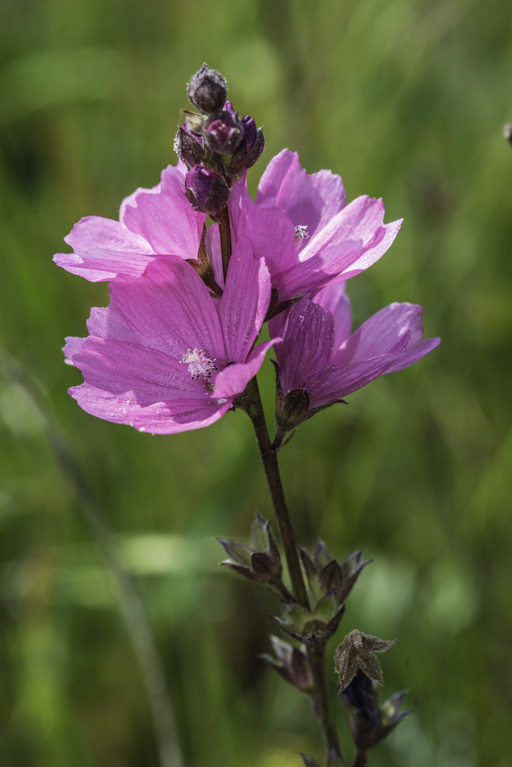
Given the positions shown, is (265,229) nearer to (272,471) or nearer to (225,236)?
(225,236)

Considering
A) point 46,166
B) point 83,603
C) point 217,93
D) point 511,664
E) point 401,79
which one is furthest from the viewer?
point 46,166

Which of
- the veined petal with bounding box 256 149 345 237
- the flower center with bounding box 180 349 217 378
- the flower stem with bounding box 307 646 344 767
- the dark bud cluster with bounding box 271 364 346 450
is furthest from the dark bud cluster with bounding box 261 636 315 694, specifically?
the veined petal with bounding box 256 149 345 237

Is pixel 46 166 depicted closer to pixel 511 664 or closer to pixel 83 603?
pixel 83 603

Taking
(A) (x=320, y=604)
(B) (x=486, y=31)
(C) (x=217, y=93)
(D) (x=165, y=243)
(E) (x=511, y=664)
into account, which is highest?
(B) (x=486, y=31)

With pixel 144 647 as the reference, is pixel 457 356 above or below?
above

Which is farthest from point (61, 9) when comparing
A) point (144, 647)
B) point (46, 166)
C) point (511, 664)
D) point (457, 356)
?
point (511, 664)

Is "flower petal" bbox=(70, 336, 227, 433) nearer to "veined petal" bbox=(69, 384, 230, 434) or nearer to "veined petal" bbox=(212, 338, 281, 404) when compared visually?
"veined petal" bbox=(69, 384, 230, 434)

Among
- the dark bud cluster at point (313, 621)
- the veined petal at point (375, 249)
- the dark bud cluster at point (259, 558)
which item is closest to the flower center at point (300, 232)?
the veined petal at point (375, 249)
